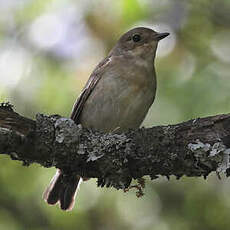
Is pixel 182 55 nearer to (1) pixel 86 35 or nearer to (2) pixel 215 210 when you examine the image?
→ (1) pixel 86 35

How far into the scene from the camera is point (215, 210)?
601 centimetres

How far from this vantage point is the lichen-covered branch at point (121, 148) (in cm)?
403

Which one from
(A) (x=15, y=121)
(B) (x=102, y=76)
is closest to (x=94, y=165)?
(A) (x=15, y=121)

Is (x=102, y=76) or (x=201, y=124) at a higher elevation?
(x=102, y=76)

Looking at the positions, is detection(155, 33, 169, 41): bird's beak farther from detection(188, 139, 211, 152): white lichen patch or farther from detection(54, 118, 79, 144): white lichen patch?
detection(188, 139, 211, 152): white lichen patch

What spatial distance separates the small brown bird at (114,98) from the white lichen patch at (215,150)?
170cm

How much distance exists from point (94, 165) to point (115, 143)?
229 mm

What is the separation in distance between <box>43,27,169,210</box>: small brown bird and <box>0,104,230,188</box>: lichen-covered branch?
1.22 metres

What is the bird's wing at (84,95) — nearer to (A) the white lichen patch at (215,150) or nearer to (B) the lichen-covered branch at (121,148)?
(B) the lichen-covered branch at (121,148)

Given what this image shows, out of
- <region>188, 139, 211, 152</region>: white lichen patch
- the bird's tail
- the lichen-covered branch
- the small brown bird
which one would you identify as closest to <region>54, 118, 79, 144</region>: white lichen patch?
the lichen-covered branch

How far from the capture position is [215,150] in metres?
4.01

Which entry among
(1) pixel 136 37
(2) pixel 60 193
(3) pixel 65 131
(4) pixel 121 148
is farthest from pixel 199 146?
(1) pixel 136 37

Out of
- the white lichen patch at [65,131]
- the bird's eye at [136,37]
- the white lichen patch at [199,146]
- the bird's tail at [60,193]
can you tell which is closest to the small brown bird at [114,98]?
the bird's tail at [60,193]

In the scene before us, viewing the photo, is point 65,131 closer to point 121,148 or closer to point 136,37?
point 121,148
